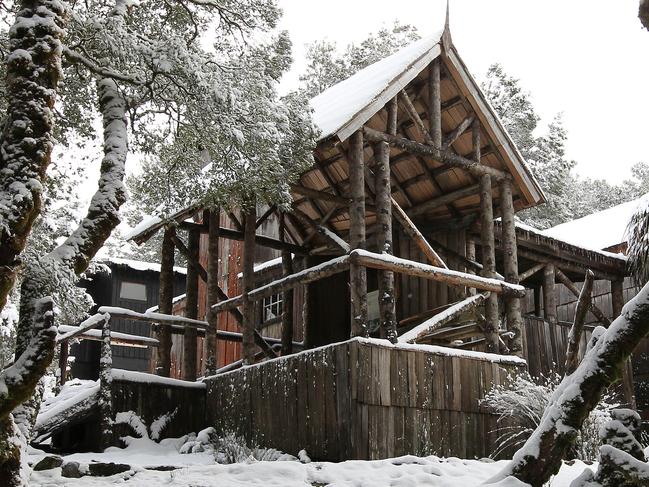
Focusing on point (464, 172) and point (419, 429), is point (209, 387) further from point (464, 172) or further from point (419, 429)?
point (464, 172)

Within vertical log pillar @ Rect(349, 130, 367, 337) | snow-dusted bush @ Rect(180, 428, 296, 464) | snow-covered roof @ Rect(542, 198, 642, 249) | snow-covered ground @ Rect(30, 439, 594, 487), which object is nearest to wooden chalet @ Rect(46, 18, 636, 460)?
vertical log pillar @ Rect(349, 130, 367, 337)

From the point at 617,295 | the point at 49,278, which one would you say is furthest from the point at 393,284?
the point at 617,295

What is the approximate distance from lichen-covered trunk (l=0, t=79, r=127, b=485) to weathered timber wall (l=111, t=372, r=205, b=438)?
5804 mm

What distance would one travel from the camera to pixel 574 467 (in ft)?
30.8

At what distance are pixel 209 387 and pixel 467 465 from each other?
17.7 feet

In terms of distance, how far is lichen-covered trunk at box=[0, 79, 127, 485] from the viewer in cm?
627

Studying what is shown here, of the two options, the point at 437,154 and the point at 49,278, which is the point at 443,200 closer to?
the point at 437,154

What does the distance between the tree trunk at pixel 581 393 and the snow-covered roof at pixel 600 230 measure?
639 inches

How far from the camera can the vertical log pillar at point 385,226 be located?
36.7 feet

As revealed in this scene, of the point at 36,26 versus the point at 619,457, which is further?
the point at 36,26

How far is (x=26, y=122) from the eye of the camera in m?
6.41

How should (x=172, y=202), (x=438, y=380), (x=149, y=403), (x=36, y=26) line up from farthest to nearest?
(x=149, y=403)
(x=438, y=380)
(x=172, y=202)
(x=36, y=26)

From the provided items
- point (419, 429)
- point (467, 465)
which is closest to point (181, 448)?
point (419, 429)

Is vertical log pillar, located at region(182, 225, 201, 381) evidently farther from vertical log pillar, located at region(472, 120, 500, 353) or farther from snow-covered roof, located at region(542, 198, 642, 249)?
snow-covered roof, located at region(542, 198, 642, 249)
